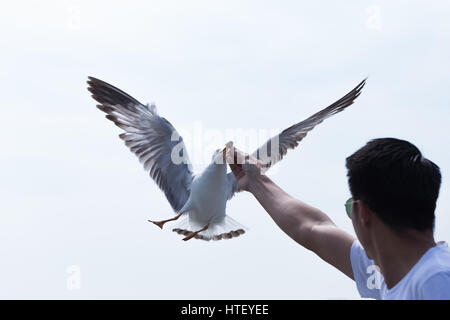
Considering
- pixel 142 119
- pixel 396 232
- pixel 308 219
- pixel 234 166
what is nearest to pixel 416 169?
pixel 396 232

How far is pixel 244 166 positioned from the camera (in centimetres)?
246

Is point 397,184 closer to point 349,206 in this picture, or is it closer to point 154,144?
point 349,206

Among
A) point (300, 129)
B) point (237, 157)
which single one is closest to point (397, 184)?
point (237, 157)

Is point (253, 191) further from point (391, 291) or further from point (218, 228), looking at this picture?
point (218, 228)

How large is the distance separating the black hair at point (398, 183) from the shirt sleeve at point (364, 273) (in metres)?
0.42

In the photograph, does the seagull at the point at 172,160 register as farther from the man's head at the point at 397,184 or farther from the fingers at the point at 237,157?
the man's head at the point at 397,184

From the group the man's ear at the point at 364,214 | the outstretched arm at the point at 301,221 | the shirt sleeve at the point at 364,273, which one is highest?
the man's ear at the point at 364,214

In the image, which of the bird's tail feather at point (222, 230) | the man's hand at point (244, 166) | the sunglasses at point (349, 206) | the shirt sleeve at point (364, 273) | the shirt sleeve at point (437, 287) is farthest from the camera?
the bird's tail feather at point (222, 230)

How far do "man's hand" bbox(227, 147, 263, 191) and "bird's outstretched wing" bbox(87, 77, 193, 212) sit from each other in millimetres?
2142

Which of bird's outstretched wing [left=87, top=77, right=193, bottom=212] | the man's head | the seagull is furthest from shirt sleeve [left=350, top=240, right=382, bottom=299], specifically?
bird's outstretched wing [left=87, top=77, right=193, bottom=212]

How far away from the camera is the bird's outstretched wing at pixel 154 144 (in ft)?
15.7

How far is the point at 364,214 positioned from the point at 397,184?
12 centimetres

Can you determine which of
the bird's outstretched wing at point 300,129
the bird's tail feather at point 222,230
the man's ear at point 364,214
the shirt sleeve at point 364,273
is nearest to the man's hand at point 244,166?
the shirt sleeve at point 364,273

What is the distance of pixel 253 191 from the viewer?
241cm
